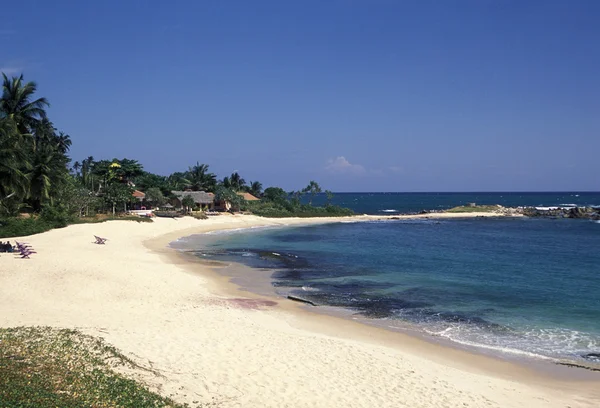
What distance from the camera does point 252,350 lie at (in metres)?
12.2

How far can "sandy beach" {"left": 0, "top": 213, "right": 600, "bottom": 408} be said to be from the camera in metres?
9.72

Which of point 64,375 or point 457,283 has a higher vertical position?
point 64,375

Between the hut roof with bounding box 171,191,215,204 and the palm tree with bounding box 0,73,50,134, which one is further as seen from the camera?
the hut roof with bounding box 171,191,215,204

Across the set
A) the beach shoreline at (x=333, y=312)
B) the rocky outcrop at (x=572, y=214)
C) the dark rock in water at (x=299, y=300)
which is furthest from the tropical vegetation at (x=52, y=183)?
the rocky outcrop at (x=572, y=214)

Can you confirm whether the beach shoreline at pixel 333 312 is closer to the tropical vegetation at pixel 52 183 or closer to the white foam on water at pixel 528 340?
the white foam on water at pixel 528 340

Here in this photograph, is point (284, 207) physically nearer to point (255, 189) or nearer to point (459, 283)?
point (255, 189)

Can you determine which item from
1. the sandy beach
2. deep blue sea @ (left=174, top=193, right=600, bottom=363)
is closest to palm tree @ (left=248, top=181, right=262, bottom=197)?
deep blue sea @ (left=174, top=193, right=600, bottom=363)

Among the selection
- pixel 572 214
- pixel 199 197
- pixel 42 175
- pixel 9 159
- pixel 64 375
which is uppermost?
pixel 9 159

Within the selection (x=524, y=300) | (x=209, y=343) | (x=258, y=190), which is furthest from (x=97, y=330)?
(x=258, y=190)

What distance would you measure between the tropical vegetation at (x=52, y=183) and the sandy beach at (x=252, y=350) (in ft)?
44.1

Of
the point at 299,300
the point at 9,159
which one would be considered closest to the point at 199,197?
the point at 9,159

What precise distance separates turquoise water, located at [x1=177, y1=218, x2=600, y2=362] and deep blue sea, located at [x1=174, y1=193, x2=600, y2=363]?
0.04 meters

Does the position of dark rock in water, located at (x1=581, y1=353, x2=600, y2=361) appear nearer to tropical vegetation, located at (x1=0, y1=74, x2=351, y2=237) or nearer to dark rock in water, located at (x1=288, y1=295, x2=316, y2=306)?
dark rock in water, located at (x1=288, y1=295, x2=316, y2=306)

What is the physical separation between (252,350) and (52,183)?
1609 inches
